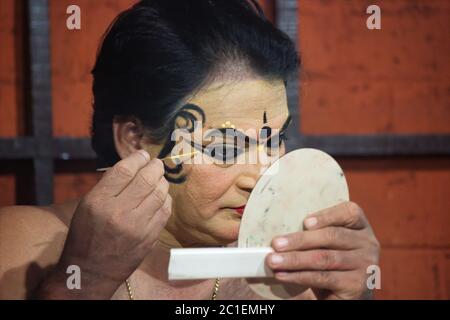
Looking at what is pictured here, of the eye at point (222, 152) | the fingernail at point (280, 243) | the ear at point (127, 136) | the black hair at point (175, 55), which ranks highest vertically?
the black hair at point (175, 55)

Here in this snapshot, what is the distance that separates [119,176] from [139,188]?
0.12 ft

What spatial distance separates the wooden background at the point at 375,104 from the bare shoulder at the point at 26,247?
128 mm

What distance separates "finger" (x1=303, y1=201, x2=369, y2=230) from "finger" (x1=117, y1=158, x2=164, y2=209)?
26 centimetres

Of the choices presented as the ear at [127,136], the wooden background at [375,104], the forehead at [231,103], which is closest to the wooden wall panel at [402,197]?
the wooden background at [375,104]

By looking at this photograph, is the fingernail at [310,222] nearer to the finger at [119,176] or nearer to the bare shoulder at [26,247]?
the finger at [119,176]

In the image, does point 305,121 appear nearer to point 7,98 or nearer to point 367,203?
point 367,203

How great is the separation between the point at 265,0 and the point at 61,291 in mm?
657

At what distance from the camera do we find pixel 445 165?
1409mm

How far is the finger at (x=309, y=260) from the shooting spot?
112 centimetres

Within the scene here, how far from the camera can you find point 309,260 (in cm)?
113

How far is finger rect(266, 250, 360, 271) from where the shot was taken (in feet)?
3.68
